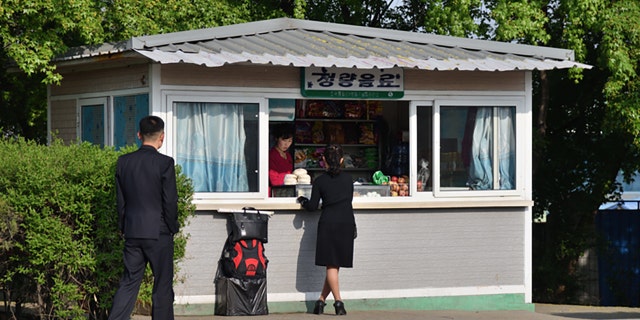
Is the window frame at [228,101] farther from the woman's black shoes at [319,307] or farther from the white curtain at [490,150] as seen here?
the white curtain at [490,150]

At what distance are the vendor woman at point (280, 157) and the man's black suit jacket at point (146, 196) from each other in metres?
3.85

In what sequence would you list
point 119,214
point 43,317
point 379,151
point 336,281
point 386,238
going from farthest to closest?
1. point 379,151
2. point 386,238
3. point 336,281
4. point 43,317
5. point 119,214

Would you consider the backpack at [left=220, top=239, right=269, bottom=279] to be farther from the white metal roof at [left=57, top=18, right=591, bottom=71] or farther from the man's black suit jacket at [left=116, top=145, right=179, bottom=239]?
the man's black suit jacket at [left=116, top=145, right=179, bottom=239]

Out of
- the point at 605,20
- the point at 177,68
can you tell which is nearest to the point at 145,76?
the point at 177,68

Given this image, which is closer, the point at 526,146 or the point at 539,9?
the point at 526,146

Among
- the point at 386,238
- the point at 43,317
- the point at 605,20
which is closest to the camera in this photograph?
the point at 43,317

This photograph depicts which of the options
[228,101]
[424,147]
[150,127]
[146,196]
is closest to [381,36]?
[424,147]

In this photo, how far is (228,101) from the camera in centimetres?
1297

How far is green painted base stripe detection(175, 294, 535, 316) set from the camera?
1275 centimetres

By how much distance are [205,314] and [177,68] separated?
2.69 metres

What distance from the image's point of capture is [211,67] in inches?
503

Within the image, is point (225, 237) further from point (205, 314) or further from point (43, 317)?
point (43, 317)

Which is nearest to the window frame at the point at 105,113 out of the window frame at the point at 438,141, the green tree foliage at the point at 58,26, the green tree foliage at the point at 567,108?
the green tree foliage at the point at 58,26

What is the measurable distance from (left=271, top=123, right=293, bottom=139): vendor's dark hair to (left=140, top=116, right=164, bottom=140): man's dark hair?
432 cm
